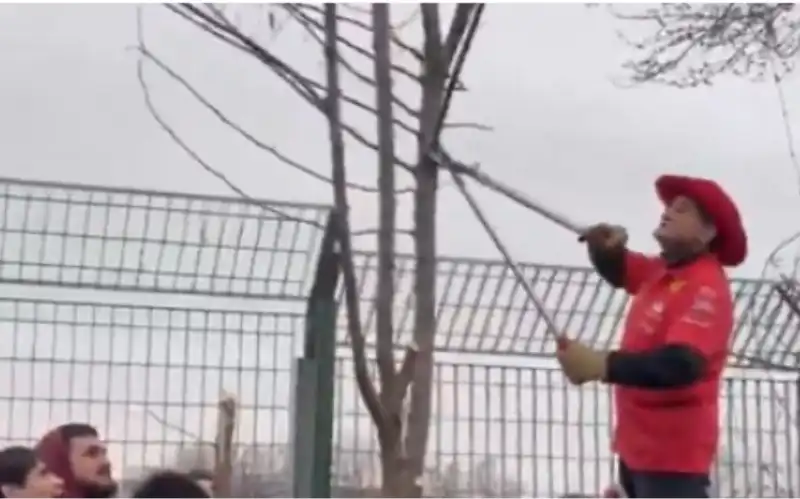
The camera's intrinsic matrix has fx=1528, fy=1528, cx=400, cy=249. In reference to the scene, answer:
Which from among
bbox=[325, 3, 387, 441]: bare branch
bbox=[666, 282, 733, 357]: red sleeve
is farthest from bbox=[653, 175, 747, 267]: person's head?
bbox=[325, 3, 387, 441]: bare branch

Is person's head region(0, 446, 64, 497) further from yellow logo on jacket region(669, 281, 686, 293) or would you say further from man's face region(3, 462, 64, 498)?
yellow logo on jacket region(669, 281, 686, 293)

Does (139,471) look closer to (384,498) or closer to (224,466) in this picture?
(224,466)

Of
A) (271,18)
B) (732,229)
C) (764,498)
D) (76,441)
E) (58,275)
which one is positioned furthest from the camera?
(764,498)

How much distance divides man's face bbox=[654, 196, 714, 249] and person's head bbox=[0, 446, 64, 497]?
1.66 metres

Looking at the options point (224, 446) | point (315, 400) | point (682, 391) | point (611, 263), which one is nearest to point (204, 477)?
point (224, 446)

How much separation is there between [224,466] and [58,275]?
2.75ft

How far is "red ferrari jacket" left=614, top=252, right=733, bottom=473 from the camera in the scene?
3.48 metres

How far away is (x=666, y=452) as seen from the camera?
3.50 m

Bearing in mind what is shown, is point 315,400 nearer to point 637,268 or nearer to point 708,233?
point 637,268

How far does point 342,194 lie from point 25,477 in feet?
4.04

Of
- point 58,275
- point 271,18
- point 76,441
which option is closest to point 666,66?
point 271,18

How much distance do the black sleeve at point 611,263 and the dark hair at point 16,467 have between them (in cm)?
157

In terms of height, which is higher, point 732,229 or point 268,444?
point 732,229

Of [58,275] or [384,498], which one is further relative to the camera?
[58,275]
